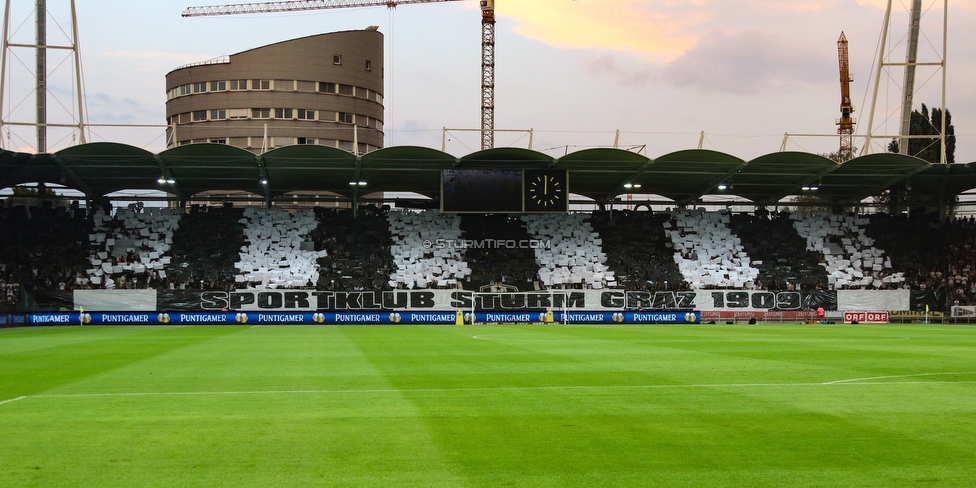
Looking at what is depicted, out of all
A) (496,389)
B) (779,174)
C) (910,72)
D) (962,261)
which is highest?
→ (910,72)

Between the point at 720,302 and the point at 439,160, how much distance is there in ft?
63.4

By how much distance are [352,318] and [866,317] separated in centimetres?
3077

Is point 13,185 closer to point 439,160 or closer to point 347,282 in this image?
point 347,282

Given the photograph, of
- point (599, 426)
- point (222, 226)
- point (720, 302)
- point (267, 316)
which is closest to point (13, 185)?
point (222, 226)

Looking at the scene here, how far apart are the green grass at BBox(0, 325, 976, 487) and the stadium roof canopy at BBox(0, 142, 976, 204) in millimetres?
29583

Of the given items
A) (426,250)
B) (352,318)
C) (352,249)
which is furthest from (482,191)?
(352,318)

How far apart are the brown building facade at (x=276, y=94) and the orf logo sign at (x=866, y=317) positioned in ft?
245

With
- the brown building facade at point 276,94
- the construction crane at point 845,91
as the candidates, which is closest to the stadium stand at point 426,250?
the brown building facade at point 276,94

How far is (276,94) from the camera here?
108062mm

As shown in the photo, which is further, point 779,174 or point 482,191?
point 779,174

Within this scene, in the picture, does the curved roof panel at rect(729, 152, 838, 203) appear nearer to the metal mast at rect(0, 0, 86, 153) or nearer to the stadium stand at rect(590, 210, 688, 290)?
the stadium stand at rect(590, 210, 688, 290)

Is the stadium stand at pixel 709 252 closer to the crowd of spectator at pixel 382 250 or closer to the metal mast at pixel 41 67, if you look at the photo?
the crowd of spectator at pixel 382 250

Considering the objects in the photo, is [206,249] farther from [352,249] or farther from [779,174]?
[779,174]

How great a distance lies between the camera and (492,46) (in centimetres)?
11888
